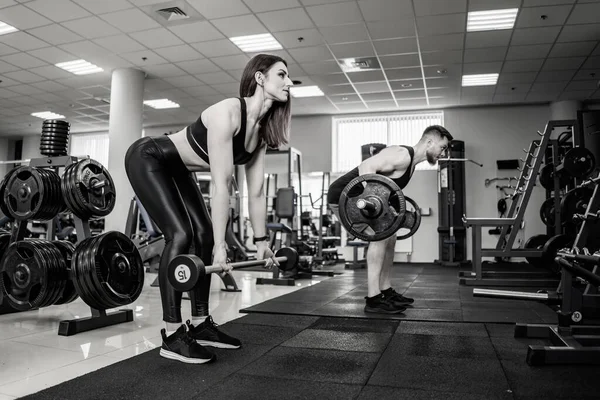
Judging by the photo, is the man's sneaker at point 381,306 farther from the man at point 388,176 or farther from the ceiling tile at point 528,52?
the ceiling tile at point 528,52

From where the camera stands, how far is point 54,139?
253 centimetres

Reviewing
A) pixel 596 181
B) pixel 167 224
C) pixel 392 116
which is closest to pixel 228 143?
pixel 167 224

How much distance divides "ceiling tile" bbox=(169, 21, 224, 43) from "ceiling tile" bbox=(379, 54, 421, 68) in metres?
2.05

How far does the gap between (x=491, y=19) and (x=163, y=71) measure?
4.13 m

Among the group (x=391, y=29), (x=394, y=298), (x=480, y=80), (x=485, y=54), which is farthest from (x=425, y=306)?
(x=480, y=80)

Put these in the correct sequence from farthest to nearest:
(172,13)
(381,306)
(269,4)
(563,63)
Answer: (563,63), (172,13), (269,4), (381,306)

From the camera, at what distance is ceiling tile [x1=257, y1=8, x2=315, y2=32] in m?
4.71

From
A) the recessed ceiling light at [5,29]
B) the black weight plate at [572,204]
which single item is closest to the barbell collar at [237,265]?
the black weight plate at [572,204]

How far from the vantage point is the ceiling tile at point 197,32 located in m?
5.02

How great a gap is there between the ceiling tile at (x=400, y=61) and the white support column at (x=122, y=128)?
129 inches

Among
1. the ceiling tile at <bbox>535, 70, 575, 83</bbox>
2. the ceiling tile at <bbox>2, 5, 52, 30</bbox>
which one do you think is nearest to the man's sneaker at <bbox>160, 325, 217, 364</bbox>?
the ceiling tile at <bbox>2, 5, 52, 30</bbox>

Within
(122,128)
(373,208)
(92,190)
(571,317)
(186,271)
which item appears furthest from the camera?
(122,128)

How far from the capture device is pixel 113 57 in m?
6.00

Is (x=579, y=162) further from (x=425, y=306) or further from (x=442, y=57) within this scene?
(x=425, y=306)
